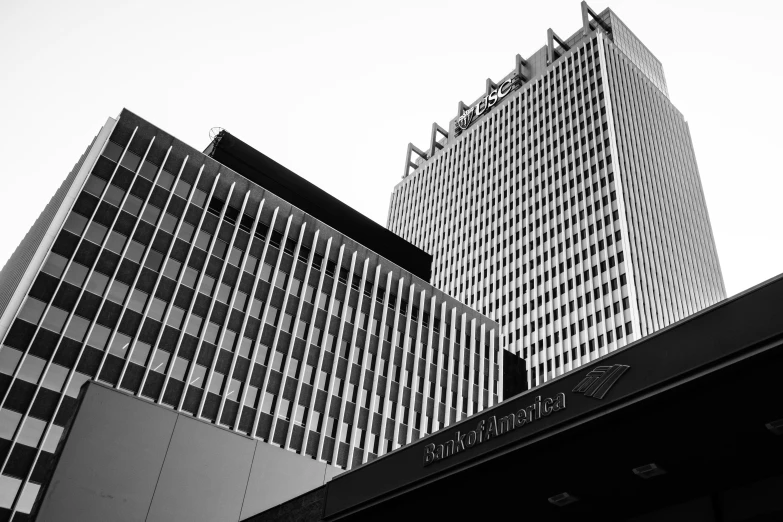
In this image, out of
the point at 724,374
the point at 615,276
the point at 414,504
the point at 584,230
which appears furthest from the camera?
the point at 584,230

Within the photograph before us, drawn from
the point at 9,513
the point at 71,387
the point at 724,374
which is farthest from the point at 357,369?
the point at 724,374

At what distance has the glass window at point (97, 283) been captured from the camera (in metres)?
43.7

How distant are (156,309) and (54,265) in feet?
23.0

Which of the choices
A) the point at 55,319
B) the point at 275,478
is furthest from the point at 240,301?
the point at 275,478

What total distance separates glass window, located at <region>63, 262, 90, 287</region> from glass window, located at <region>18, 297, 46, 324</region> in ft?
8.26

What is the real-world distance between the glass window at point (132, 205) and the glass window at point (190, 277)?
18.3 feet

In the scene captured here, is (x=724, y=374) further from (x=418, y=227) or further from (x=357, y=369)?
(x=418, y=227)

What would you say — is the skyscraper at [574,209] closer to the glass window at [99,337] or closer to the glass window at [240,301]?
the glass window at [240,301]

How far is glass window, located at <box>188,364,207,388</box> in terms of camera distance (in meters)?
45.1

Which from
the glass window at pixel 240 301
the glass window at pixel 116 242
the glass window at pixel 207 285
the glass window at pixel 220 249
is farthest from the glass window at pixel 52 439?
the glass window at pixel 220 249

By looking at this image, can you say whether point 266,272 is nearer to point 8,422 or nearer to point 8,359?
point 8,359

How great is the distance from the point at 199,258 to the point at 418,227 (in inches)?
3212

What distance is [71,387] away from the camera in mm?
39656

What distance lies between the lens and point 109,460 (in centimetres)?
1955
